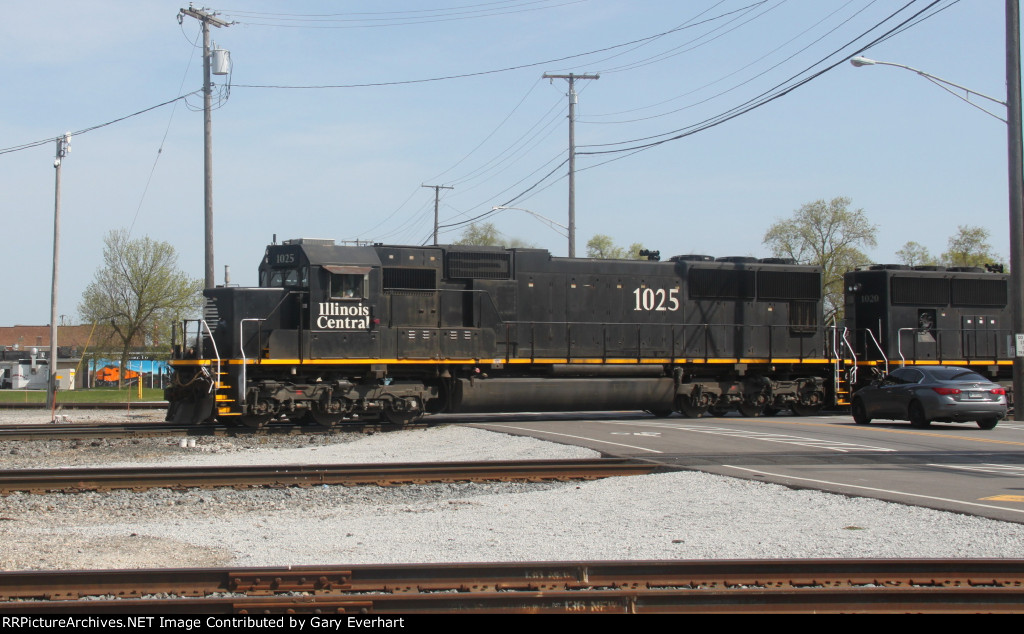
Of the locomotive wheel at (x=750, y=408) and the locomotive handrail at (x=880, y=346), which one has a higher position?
the locomotive handrail at (x=880, y=346)

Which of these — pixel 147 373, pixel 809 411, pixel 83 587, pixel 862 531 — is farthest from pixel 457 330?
pixel 147 373

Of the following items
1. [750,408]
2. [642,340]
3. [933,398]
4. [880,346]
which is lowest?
[750,408]

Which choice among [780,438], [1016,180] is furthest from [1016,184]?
[780,438]

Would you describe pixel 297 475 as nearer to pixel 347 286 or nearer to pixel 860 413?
pixel 347 286

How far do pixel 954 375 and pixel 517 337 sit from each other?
32.2ft

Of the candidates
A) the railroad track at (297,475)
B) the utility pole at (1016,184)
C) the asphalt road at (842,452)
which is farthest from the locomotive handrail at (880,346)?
the railroad track at (297,475)

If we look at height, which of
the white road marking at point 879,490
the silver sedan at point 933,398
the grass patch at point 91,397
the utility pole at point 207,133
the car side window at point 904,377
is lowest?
the grass patch at point 91,397

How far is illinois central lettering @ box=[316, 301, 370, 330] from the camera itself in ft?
61.8

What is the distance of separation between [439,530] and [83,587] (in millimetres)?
3444

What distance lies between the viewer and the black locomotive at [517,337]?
1859 centimetres

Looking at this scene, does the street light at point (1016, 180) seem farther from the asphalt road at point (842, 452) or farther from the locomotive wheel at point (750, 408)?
the locomotive wheel at point (750, 408)

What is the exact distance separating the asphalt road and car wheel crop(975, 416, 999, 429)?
0.12 metres

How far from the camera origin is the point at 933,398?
18766 mm

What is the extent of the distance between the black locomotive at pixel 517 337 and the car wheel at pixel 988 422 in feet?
A: 16.6
